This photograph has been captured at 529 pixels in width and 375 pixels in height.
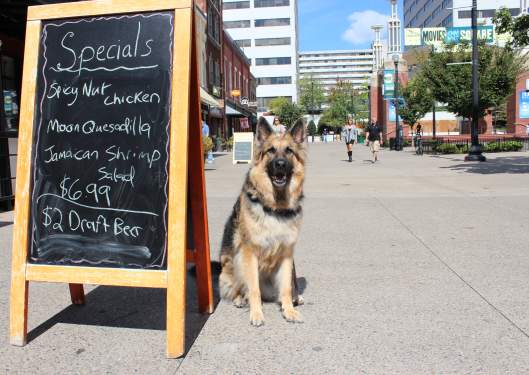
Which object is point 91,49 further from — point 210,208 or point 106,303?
point 210,208

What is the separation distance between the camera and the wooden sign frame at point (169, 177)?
3162 millimetres

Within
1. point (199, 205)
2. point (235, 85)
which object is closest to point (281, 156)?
point (199, 205)

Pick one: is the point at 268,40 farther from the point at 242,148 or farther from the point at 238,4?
the point at 242,148

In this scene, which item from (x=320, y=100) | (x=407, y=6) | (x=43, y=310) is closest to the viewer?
(x=43, y=310)

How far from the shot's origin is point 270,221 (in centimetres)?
378

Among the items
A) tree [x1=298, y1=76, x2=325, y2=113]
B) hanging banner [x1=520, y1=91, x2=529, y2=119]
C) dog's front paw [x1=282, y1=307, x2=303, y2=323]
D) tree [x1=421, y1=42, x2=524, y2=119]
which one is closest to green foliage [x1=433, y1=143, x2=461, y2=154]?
tree [x1=421, y1=42, x2=524, y2=119]

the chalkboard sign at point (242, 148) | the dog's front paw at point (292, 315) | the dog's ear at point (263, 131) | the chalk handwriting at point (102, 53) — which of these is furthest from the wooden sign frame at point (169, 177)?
the chalkboard sign at point (242, 148)

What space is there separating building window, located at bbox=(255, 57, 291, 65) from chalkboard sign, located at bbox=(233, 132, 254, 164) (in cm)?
7409

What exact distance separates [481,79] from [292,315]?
23.0m

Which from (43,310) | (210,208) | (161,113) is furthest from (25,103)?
(210,208)

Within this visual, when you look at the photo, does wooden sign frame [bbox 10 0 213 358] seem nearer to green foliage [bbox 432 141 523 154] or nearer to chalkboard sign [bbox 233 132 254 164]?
chalkboard sign [bbox 233 132 254 164]

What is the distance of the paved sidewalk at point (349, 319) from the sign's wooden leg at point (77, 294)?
0.12 m

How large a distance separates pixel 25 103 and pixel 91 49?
1.96ft

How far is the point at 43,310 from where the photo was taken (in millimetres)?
4117
